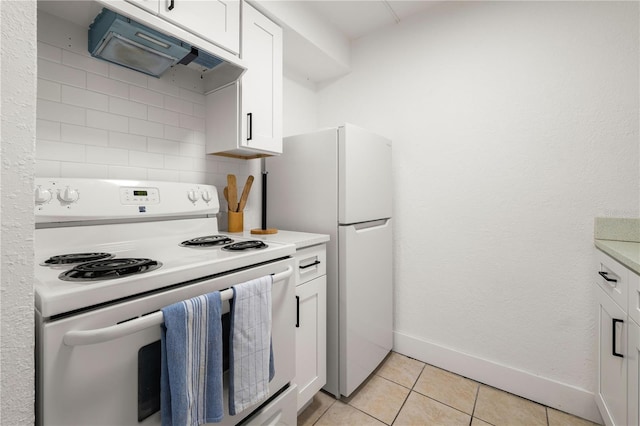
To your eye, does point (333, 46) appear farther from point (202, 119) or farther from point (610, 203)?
point (610, 203)

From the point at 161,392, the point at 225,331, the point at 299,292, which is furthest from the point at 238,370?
the point at 299,292

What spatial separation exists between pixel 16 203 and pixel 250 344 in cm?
75

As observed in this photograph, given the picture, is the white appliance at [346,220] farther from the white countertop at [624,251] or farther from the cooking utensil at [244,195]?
the white countertop at [624,251]

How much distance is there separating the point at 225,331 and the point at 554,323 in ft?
5.81

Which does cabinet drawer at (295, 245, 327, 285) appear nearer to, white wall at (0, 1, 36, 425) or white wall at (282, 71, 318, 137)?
white wall at (0, 1, 36, 425)

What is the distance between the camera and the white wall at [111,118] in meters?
1.17

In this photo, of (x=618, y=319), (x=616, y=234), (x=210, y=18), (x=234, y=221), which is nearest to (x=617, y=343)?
(x=618, y=319)

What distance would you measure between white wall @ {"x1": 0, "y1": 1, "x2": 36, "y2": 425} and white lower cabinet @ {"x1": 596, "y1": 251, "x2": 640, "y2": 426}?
1.62 m

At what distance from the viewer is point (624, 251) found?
119cm

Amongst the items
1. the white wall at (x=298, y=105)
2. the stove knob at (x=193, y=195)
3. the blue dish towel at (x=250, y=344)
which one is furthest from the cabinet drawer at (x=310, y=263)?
the white wall at (x=298, y=105)

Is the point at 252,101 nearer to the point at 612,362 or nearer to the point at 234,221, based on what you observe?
the point at 234,221

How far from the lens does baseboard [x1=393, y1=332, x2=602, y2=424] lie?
61.0 inches

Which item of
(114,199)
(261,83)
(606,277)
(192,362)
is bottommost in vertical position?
(192,362)

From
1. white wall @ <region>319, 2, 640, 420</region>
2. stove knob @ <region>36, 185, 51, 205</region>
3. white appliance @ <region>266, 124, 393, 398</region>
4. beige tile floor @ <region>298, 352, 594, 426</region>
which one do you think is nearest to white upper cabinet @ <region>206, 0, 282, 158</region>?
white appliance @ <region>266, 124, 393, 398</region>
